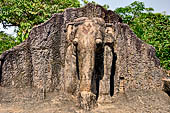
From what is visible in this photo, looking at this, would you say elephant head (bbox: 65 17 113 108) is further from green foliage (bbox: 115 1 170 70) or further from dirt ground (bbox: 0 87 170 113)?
green foliage (bbox: 115 1 170 70)

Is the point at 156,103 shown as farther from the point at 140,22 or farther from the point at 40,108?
the point at 140,22

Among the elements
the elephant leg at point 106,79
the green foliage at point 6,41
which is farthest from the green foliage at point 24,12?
the elephant leg at point 106,79

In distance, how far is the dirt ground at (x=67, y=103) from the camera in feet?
11.3

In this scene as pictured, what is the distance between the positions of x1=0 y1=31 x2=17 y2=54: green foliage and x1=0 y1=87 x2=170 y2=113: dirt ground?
6395mm

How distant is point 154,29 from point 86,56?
8.49m

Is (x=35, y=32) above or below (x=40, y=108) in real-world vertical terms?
above

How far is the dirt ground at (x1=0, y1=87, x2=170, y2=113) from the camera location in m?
3.45

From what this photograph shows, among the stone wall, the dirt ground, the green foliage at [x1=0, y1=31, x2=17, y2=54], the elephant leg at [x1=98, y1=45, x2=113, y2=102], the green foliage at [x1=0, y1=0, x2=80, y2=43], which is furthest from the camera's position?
the green foliage at [x1=0, y1=31, x2=17, y2=54]

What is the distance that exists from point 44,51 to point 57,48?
10.5 inches

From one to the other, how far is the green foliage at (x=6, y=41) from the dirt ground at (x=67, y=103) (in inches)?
252

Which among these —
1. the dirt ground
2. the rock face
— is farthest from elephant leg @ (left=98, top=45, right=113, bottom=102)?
the dirt ground

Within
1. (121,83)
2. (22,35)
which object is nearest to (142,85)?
(121,83)

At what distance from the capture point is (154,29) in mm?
10977

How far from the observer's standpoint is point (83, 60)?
337 cm
